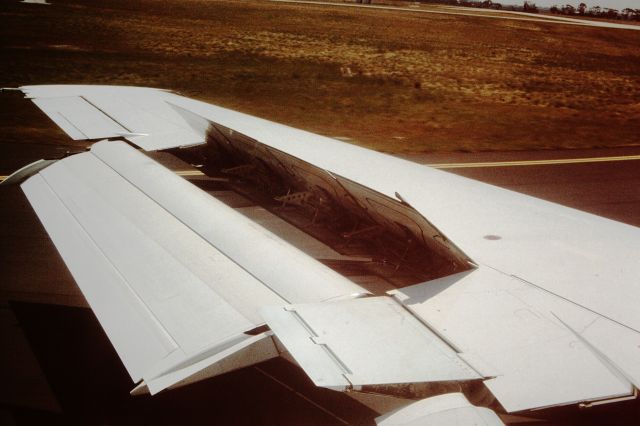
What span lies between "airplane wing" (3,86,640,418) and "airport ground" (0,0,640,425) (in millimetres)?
664

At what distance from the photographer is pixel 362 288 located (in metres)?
3.26

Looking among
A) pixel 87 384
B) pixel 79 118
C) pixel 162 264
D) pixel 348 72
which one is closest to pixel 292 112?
pixel 348 72

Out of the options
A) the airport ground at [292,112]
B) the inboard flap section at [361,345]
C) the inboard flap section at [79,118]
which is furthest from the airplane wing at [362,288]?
the airport ground at [292,112]

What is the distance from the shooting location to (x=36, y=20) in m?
30.0

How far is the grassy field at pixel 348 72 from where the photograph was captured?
50.4ft

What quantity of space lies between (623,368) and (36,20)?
3429 centimetres

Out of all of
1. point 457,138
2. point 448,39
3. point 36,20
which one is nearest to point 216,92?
point 457,138

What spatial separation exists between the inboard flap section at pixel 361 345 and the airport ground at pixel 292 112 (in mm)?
A: 1260

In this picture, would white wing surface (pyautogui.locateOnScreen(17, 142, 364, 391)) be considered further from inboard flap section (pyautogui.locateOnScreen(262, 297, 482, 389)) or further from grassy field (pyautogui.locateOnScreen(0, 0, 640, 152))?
grassy field (pyautogui.locateOnScreen(0, 0, 640, 152))

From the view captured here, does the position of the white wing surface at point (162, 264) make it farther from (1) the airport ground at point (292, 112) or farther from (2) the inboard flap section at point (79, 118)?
(1) the airport ground at point (292, 112)

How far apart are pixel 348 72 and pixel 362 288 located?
21304 millimetres

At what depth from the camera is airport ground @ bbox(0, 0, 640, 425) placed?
4.21m

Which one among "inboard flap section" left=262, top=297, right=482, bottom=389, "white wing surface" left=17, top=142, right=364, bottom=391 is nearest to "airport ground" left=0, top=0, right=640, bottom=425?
"inboard flap section" left=262, top=297, right=482, bottom=389

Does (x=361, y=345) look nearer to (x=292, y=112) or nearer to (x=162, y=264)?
(x=162, y=264)
